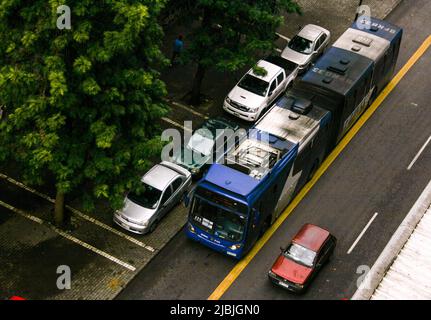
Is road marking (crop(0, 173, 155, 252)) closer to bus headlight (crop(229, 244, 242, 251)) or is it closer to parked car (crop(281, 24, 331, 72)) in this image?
bus headlight (crop(229, 244, 242, 251))

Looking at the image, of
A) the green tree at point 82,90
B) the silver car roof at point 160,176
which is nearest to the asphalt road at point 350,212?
the silver car roof at point 160,176

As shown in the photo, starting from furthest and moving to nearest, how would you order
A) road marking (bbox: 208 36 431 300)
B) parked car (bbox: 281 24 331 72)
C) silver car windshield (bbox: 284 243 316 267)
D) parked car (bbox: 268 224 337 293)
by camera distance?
parked car (bbox: 281 24 331 72) → road marking (bbox: 208 36 431 300) → silver car windshield (bbox: 284 243 316 267) → parked car (bbox: 268 224 337 293)

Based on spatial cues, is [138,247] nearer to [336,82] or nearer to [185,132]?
[185,132]

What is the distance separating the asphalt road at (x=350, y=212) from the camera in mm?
30109

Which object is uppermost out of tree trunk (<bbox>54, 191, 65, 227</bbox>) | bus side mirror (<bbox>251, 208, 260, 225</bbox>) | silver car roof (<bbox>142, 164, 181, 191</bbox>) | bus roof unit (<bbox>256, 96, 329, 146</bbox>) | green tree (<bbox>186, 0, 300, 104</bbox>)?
green tree (<bbox>186, 0, 300, 104</bbox>)

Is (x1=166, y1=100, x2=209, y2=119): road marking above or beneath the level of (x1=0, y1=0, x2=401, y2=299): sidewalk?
above

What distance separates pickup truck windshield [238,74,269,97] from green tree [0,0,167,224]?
1025 cm

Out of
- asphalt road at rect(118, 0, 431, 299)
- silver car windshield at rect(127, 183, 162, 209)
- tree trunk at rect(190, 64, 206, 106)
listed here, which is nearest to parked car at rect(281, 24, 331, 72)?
asphalt road at rect(118, 0, 431, 299)

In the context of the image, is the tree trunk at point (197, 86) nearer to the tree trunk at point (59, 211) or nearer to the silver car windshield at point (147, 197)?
the silver car windshield at point (147, 197)

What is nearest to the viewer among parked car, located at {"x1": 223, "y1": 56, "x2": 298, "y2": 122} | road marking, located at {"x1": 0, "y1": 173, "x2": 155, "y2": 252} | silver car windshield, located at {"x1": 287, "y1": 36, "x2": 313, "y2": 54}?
road marking, located at {"x1": 0, "y1": 173, "x2": 155, "y2": 252}

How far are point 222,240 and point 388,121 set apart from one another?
1358 cm

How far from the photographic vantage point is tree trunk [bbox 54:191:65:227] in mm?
31016

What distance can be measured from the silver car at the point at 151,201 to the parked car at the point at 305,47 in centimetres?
1187

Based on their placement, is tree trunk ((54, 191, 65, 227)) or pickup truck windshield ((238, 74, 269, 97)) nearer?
tree trunk ((54, 191, 65, 227))
